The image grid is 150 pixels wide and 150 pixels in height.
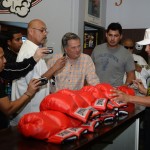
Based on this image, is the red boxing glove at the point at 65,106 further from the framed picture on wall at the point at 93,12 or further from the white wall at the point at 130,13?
the white wall at the point at 130,13

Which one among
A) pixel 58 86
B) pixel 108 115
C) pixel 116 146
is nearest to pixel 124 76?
pixel 58 86

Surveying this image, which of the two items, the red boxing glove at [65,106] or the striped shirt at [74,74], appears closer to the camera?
the red boxing glove at [65,106]

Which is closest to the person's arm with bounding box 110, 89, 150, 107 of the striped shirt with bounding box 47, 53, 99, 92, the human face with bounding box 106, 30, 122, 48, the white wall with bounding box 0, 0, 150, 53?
the striped shirt with bounding box 47, 53, 99, 92

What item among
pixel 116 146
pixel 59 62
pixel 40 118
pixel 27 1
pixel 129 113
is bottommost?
pixel 116 146

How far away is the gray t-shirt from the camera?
2.89 m

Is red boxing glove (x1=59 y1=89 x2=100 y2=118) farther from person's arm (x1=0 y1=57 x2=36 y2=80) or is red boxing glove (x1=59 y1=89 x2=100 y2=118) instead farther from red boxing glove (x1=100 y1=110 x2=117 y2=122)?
person's arm (x1=0 y1=57 x2=36 y2=80)

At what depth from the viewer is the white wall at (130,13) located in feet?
14.3

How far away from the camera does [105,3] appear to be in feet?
15.0

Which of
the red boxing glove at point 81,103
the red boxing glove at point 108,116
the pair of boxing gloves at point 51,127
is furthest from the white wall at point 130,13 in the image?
the pair of boxing gloves at point 51,127

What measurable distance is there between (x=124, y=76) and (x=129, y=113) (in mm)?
1385

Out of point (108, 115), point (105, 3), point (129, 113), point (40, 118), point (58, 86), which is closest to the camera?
point (40, 118)

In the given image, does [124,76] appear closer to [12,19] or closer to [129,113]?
[129,113]

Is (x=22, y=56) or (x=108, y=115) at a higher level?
(x=22, y=56)

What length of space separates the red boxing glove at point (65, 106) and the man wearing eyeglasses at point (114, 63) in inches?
59.2
